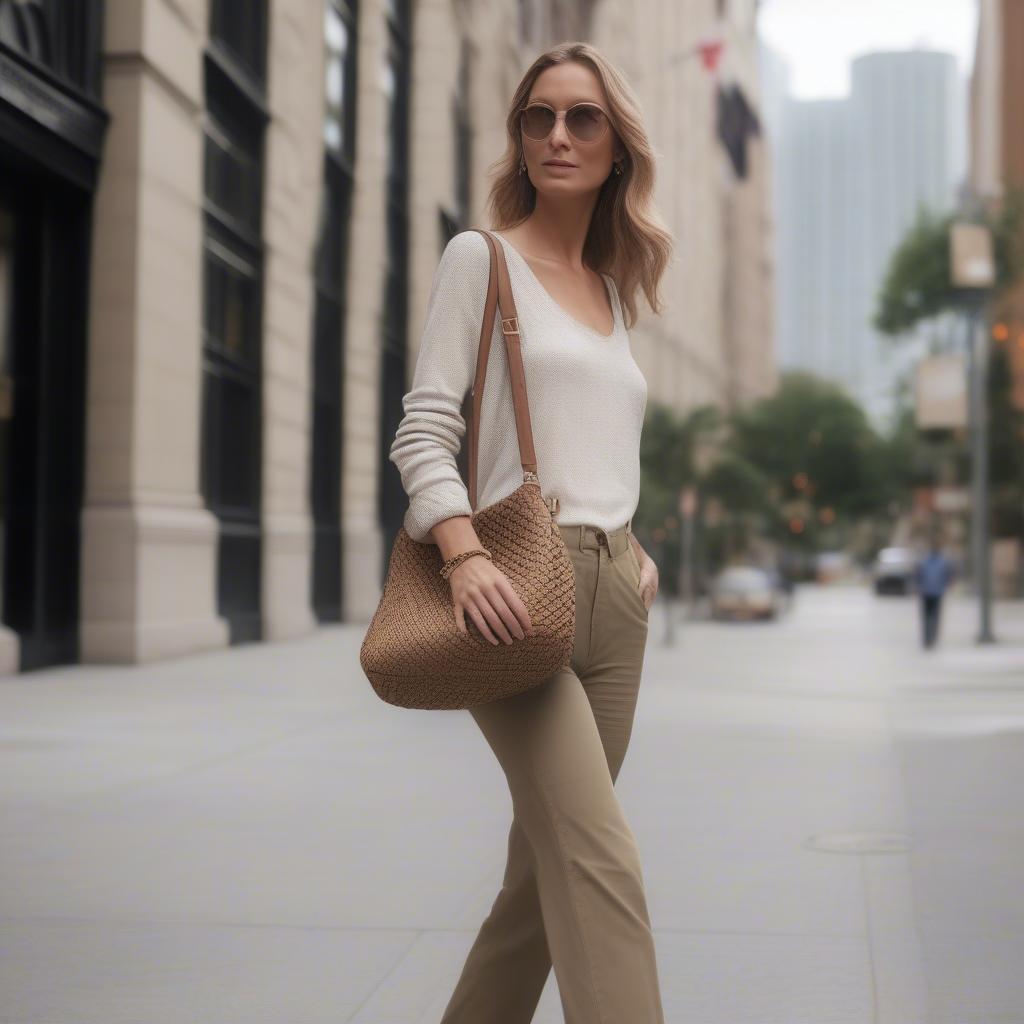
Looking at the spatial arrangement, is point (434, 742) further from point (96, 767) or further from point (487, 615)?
point (487, 615)

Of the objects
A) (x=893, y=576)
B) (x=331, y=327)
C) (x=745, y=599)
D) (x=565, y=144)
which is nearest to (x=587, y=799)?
(x=565, y=144)

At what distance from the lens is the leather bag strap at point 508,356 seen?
109 inches

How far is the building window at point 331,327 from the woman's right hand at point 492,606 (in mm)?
20831

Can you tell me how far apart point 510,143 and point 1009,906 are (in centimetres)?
350

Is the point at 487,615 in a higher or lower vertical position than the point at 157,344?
lower

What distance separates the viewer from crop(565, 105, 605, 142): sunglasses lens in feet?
9.95

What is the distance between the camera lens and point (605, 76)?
9.97ft

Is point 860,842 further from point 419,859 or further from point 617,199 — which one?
point 617,199

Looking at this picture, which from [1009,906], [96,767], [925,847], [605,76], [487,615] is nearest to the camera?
[487,615]

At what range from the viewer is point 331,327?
79.6 feet

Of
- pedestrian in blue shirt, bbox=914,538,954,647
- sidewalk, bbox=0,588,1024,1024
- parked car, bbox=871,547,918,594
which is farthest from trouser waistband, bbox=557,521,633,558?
parked car, bbox=871,547,918,594

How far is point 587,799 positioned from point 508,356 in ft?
2.46

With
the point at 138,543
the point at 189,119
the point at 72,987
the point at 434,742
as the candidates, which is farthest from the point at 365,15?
the point at 72,987

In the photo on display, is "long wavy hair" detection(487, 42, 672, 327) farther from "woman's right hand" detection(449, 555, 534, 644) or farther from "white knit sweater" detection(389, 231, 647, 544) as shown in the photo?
"woman's right hand" detection(449, 555, 534, 644)
